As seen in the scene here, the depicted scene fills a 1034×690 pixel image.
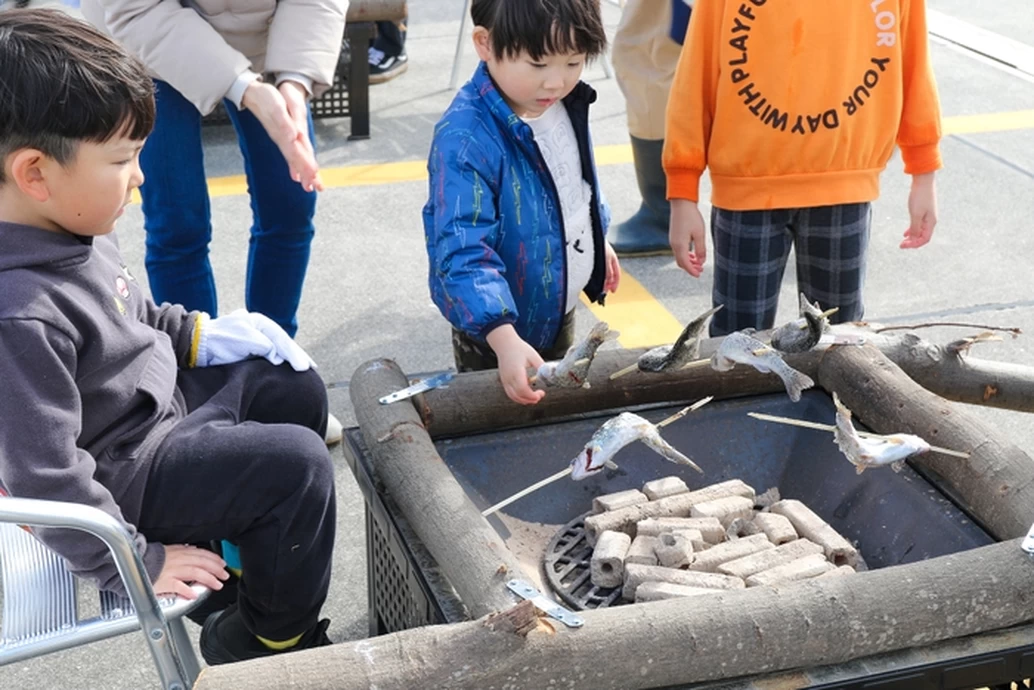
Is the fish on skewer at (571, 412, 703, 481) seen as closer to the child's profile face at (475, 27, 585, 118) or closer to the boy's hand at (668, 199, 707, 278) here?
the child's profile face at (475, 27, 585, 118)

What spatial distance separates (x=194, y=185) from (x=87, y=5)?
1.62 ft

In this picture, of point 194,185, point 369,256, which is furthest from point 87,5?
point 369,256

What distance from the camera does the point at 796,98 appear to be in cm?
295

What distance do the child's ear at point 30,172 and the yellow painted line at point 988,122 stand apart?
4.98m

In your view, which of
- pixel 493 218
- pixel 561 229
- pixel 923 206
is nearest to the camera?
pixel 493 218

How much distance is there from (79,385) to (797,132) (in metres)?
1.73

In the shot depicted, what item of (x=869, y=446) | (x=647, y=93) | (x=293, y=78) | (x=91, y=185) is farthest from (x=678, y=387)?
(x=647, y=93)

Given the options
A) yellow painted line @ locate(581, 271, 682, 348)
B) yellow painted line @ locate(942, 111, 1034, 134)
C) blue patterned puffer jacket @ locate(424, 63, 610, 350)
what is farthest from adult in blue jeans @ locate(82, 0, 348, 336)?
yellow painted line @ locate(942, 111, 1034, 134)

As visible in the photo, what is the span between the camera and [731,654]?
6.25 feet

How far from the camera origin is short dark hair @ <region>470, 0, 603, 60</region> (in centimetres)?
249

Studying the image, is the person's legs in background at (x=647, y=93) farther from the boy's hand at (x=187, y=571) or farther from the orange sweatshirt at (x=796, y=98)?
the boy's hand at (x=187, y=571)

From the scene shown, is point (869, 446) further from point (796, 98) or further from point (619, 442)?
point (796, 98)

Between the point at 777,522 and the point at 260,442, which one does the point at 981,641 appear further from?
the point at 260,442

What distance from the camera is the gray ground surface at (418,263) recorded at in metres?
3.69
